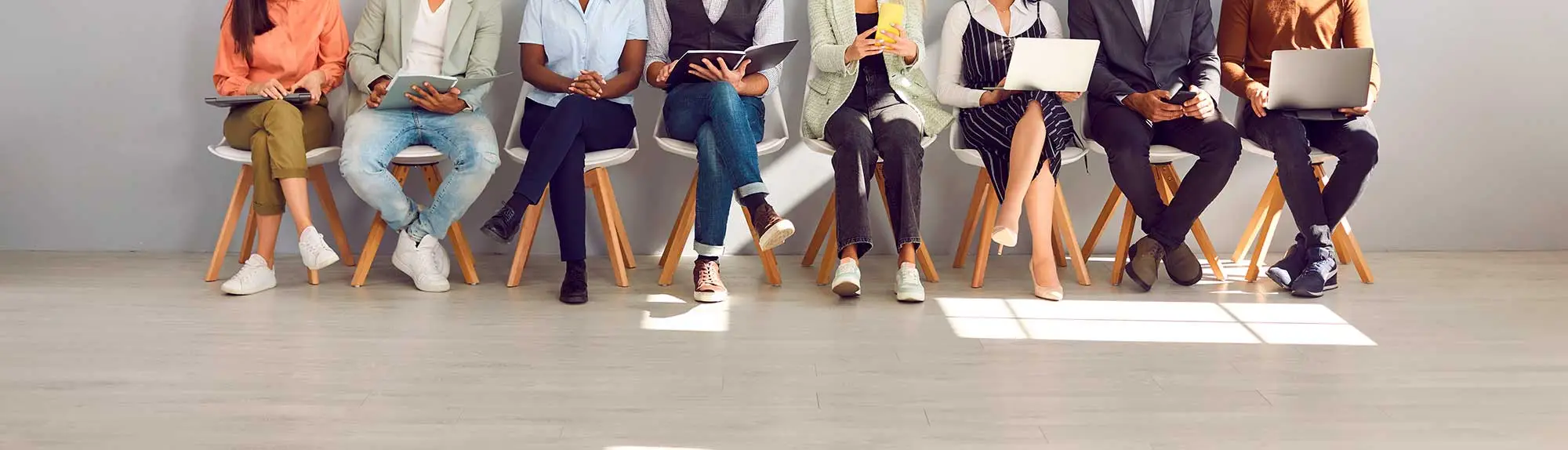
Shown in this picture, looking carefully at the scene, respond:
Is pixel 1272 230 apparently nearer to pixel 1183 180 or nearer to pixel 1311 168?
pixel 1311 168

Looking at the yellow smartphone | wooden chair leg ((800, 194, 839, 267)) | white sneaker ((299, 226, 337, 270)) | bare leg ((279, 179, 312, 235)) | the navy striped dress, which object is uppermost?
the yellow smartphone

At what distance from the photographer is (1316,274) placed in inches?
143

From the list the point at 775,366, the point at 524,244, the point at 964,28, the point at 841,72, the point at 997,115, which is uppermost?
the point at 964,28

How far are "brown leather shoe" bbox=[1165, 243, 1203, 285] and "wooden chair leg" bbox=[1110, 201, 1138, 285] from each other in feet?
0.45

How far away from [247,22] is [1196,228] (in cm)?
299

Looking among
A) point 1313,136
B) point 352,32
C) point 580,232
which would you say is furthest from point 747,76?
point 1313,136

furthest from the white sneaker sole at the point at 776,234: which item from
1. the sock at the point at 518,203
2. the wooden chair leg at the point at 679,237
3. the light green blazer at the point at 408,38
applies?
the light green blazer at the point at 408,38

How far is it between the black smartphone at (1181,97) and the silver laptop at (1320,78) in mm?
230

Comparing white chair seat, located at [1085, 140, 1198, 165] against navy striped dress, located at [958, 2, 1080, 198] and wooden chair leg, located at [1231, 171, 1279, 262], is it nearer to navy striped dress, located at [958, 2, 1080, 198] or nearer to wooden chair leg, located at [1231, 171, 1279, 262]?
navy striped dress, located at [958, 2, 1080, 198]

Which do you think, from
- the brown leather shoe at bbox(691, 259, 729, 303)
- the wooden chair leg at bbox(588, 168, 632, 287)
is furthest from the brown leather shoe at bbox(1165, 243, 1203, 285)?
the wooden chair leg at bbox(588, 168, 632, 287)

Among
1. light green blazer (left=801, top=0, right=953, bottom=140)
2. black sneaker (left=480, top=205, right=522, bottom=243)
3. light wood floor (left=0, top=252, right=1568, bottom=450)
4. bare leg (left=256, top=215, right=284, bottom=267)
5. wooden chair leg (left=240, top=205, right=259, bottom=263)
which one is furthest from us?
wooden chair leg (left=240, top=205, right=259, bottom=263)

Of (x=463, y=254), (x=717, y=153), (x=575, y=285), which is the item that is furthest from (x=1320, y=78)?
(x=463, y=254)

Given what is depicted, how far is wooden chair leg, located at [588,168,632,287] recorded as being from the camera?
3.80 meters

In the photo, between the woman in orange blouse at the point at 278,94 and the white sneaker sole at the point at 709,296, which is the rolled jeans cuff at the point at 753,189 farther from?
the woman in orange blouse at the point at 278,94
